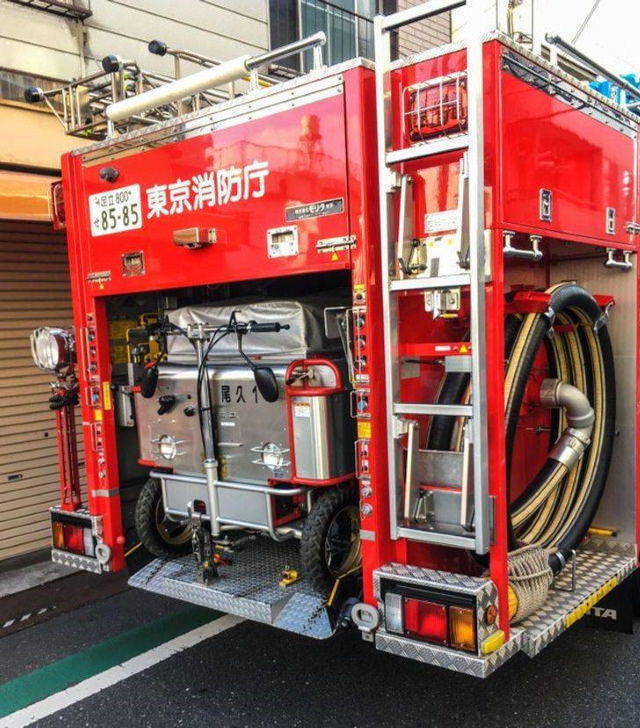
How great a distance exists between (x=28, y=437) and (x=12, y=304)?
111 cm

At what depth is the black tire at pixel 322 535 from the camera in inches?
131

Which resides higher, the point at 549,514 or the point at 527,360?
the point at 527,360

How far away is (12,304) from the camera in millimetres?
5684

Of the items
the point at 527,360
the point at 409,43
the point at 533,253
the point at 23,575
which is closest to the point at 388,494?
the point at 527,360

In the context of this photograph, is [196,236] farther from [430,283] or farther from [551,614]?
[551,614]

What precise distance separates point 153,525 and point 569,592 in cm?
231

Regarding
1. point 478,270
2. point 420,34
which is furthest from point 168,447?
point 420,34

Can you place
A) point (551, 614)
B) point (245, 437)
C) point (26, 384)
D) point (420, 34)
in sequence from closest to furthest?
1. point (551, 614)
2. point (245, 437)
3. point (26, 384)
4. point (420, 34)

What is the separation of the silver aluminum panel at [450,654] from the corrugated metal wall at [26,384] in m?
3.99

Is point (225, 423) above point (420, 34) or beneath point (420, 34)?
beneath

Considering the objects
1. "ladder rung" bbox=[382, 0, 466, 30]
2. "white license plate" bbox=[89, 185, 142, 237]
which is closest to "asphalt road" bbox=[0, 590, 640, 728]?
"white license plate" bbox=[89, 185, 142, 237]

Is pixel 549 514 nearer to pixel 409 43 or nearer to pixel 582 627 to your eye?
pixel 582 627

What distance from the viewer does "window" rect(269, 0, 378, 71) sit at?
24.4 ft

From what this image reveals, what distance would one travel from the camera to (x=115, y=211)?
12.9 ft
